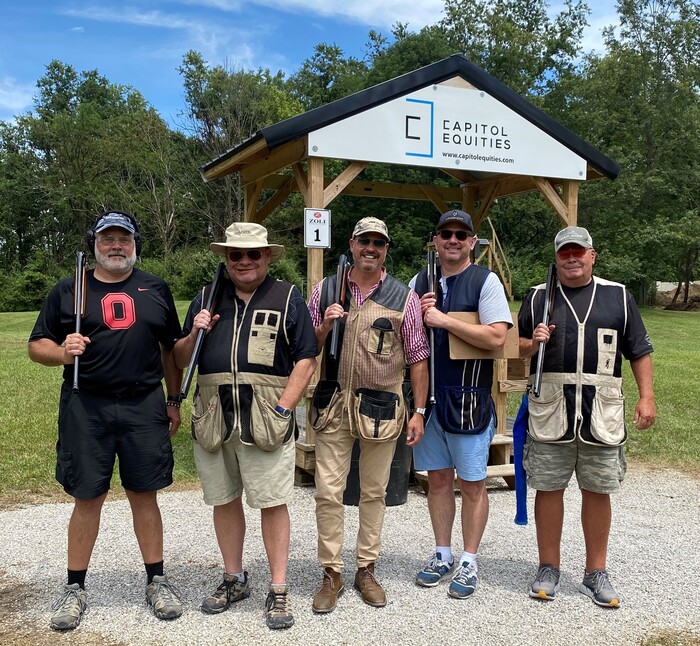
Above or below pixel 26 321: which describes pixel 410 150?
above

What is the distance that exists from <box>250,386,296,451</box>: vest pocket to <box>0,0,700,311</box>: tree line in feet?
64.9

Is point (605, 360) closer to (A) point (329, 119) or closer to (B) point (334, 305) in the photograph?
(B) point (334, 305)

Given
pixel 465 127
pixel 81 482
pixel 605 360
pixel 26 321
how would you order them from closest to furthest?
pixel 81 482
pixel 605 360
pixel 465 127
pixel 26 321

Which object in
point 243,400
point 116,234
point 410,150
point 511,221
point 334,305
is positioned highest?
point 511,221

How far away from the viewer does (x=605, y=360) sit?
3.50 m

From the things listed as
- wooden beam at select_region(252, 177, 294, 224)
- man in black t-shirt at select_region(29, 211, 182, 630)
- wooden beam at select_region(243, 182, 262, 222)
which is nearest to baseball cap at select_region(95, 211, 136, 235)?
man in black t-shirt at select_region(29, 211, 182, 630)

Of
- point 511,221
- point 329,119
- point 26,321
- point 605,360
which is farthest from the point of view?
point 511,221

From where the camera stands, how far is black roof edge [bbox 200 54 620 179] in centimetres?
517

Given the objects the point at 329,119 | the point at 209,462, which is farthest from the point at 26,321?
the point at 209,462

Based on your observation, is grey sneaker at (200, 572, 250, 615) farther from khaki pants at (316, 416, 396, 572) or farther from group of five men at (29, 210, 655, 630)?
khaki pants at (316, 416, 396, 572)

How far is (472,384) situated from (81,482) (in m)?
1.98

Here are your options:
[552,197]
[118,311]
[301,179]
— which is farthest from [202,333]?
[552,197]

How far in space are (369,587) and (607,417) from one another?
1.48 m

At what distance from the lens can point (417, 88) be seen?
5.56 meters
